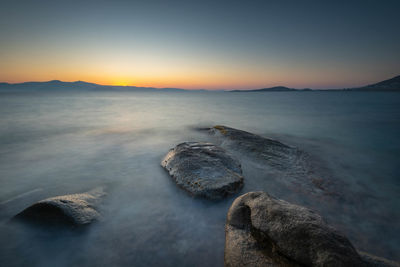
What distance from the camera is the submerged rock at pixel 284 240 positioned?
169 centimetres

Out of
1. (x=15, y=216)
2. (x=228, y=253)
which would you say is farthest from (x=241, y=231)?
(x=15, y=216)

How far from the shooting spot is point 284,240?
1.90 m

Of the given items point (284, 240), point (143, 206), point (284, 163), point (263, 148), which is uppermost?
point (284, 240)

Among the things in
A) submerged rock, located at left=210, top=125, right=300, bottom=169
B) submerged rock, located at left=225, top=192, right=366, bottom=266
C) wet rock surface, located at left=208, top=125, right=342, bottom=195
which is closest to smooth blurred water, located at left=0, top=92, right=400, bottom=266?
wet rock surface, located at left=208, top=125, right=342, bottom=195

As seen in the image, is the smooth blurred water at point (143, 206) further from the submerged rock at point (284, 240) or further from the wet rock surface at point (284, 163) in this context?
the submerged rock at point (284, 240)

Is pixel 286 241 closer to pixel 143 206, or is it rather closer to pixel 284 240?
pixel 284 240

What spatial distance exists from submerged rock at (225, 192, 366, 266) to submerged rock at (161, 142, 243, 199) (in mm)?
1174

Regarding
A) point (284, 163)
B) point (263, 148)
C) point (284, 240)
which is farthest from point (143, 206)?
point (263, 148)

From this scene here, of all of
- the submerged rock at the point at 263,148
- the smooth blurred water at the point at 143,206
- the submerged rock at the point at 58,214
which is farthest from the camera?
the submerged rock at the point at 263,148

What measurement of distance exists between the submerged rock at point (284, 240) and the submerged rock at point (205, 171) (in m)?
1.17

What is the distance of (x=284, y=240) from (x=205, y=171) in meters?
2.39

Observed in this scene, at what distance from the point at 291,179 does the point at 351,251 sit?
10.4 ft

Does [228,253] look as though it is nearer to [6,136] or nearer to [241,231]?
[241,231]

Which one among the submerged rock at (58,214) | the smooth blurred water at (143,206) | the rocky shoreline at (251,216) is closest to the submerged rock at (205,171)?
the rocky shoreline at (251,216)
